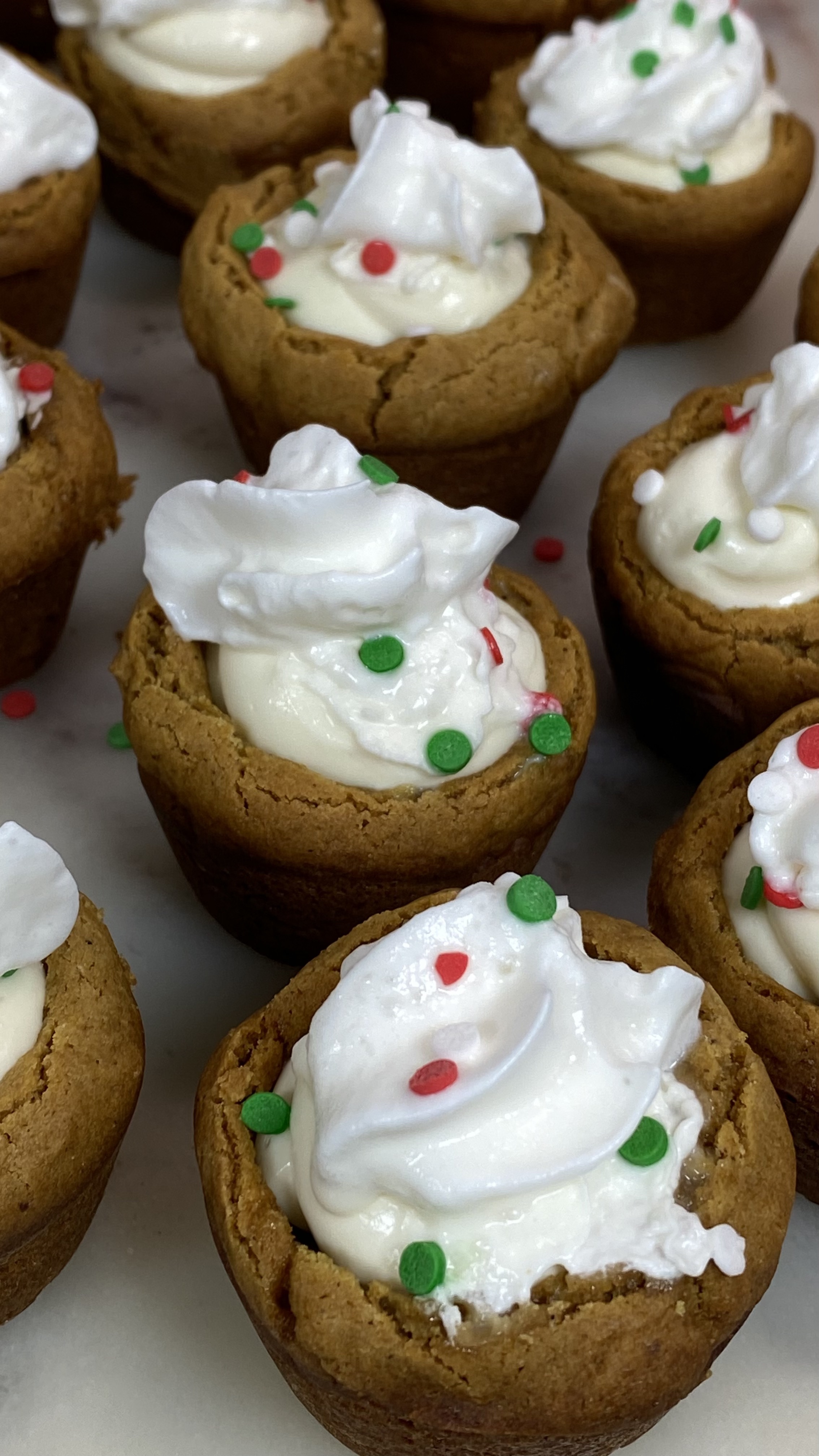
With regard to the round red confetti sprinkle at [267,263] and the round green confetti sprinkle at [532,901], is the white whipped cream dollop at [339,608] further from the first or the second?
the round red confetti sprinkle at [267,263]

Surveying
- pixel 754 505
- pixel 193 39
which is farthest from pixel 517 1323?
pixel 193 39

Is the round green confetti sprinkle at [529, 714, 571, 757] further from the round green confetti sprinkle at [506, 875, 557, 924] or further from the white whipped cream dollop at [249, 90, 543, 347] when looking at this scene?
the white whipped cream dollop at [249, 90, 543, 347]

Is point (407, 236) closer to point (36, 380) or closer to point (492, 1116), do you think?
point (36, 380)

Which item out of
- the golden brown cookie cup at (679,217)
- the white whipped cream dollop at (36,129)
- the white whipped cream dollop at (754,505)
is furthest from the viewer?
the golden brown cookie cup at (679,217)

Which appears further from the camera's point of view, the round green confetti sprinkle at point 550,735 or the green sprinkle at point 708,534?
the green sprinkle at point 708,534

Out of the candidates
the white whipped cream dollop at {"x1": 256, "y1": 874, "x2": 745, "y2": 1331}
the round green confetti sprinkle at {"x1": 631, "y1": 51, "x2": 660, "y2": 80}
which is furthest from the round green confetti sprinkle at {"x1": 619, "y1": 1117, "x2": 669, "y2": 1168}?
the round green confetti sprinkle at {"x1": 631, "y1": 51, "x2": 660, "y2": 80}

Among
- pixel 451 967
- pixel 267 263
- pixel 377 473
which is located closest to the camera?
pixel 451 967

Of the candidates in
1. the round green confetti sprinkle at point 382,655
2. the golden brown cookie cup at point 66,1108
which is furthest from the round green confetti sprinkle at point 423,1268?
the round green confetti sprinkle at point 382,655
